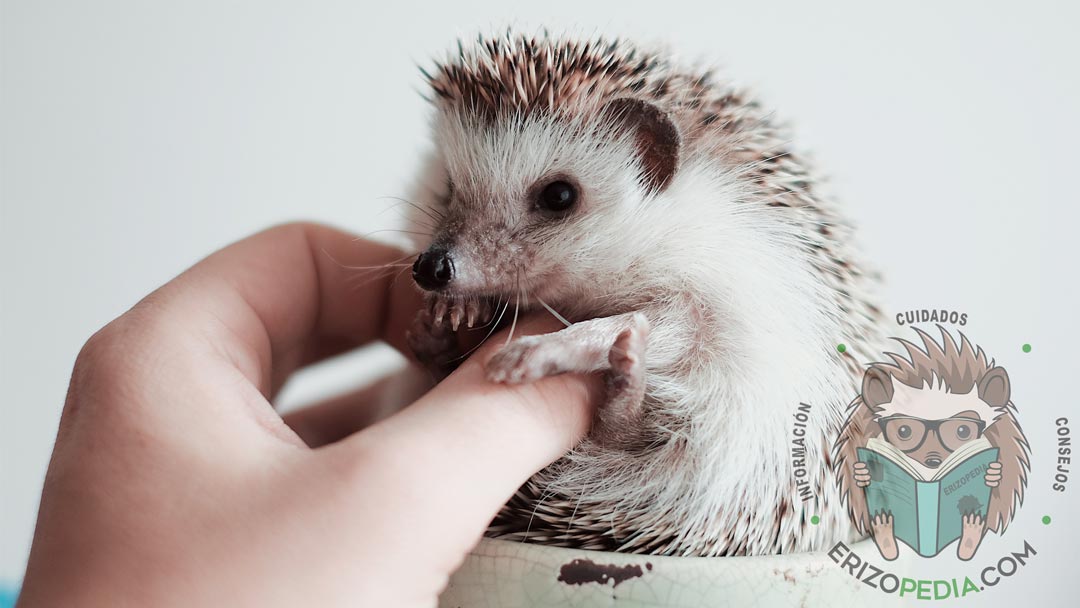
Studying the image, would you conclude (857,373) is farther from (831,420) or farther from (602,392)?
(602,392)

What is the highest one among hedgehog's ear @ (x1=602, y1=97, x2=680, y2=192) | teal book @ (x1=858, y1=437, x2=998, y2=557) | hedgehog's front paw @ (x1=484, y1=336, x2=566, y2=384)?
hedgehog's ear @ (x1=602, y1=97, x2=680, y2=192)

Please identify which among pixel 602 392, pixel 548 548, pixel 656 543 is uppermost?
pixel 602 392

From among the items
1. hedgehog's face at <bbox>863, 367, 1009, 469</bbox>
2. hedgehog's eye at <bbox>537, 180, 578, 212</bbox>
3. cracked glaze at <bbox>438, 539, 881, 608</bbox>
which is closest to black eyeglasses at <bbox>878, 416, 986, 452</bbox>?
hedgehog's face at <bbox>863, 367, 1009, 469</bbox>

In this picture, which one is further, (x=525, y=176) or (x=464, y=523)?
(x=525, y=176)

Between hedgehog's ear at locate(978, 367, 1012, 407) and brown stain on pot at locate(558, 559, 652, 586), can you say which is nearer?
brown stain on pot at locate(558, 559, 652, 586)

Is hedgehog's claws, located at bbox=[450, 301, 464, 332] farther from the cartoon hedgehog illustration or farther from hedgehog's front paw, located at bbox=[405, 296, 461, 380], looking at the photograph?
the cartoon hedgehog illustration

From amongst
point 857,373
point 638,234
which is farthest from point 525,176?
point 857,373

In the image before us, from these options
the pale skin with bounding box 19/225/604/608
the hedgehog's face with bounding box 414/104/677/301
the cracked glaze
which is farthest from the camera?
the hedgehog's face with bounding box 414/104/677/301
